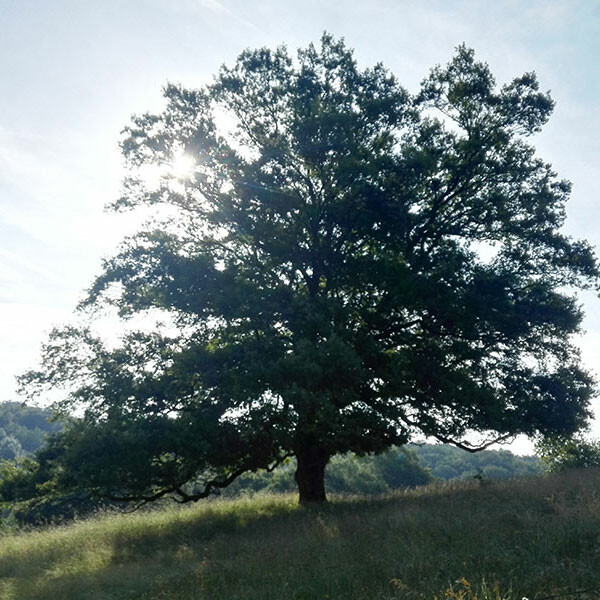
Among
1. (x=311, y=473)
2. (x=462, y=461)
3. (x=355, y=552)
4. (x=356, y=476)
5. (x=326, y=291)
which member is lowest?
(x=462, y=461)

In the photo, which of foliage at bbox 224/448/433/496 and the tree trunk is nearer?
the tree trunk

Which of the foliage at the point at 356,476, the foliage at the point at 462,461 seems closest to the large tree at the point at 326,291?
the foliage at the point at 356,476

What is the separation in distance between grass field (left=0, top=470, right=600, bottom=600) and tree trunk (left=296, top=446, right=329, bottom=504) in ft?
4.29

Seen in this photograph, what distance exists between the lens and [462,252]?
17.5 meters

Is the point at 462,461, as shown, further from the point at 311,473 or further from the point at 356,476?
the point at 311,473

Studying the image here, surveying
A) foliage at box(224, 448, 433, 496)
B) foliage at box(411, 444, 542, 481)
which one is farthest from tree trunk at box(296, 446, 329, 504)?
foliage at box(411, 444, 542, 481)

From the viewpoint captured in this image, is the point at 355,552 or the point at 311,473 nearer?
the point at 355,552

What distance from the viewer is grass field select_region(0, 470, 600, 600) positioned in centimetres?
811

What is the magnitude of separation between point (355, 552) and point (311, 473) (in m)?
8.40

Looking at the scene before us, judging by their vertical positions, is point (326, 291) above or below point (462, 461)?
above

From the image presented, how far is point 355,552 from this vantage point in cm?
1025

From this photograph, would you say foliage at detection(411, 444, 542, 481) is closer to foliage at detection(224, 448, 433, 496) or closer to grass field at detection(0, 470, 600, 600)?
foliage at detection(224, 448, 433, 496)

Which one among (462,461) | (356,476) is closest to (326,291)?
(356,476)

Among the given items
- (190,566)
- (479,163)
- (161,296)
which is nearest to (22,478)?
(161,296)
